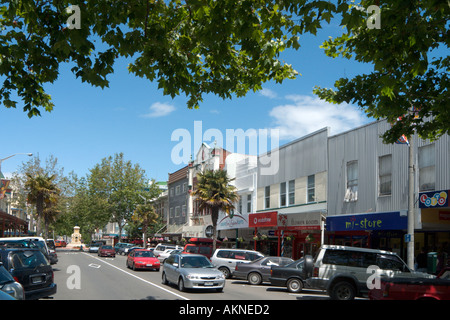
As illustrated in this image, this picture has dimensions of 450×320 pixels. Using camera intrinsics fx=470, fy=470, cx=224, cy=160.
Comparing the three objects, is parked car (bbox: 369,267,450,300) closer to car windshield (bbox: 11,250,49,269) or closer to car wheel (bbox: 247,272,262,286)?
car windshield (bbox: 11,250,49,269)

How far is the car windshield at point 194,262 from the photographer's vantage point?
18.3 meters

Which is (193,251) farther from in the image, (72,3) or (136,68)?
(72,3)

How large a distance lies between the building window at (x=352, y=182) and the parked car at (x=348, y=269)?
942cm

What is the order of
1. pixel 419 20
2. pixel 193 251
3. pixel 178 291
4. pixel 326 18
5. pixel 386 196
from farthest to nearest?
pixel 193 251, pixel 386 196, pixel 178 291, pixel 419 20, pixel 326 18

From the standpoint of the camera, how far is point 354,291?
51.8 feet

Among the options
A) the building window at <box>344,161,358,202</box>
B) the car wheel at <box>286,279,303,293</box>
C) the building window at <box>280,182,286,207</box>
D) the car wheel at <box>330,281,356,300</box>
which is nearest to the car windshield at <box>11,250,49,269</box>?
the car wheel at <box>330,281,356,300</box>

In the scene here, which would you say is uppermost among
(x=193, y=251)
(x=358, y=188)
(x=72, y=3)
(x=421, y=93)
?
(x=72, y=3)

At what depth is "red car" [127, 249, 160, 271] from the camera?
29.0m

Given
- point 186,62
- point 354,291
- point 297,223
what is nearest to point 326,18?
point 186,62

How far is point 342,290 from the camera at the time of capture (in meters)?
15.9

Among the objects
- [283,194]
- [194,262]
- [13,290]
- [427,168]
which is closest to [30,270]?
[13,290]

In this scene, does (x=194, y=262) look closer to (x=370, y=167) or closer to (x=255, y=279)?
(x=255, y=279)

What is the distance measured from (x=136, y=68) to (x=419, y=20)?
5946 mm
